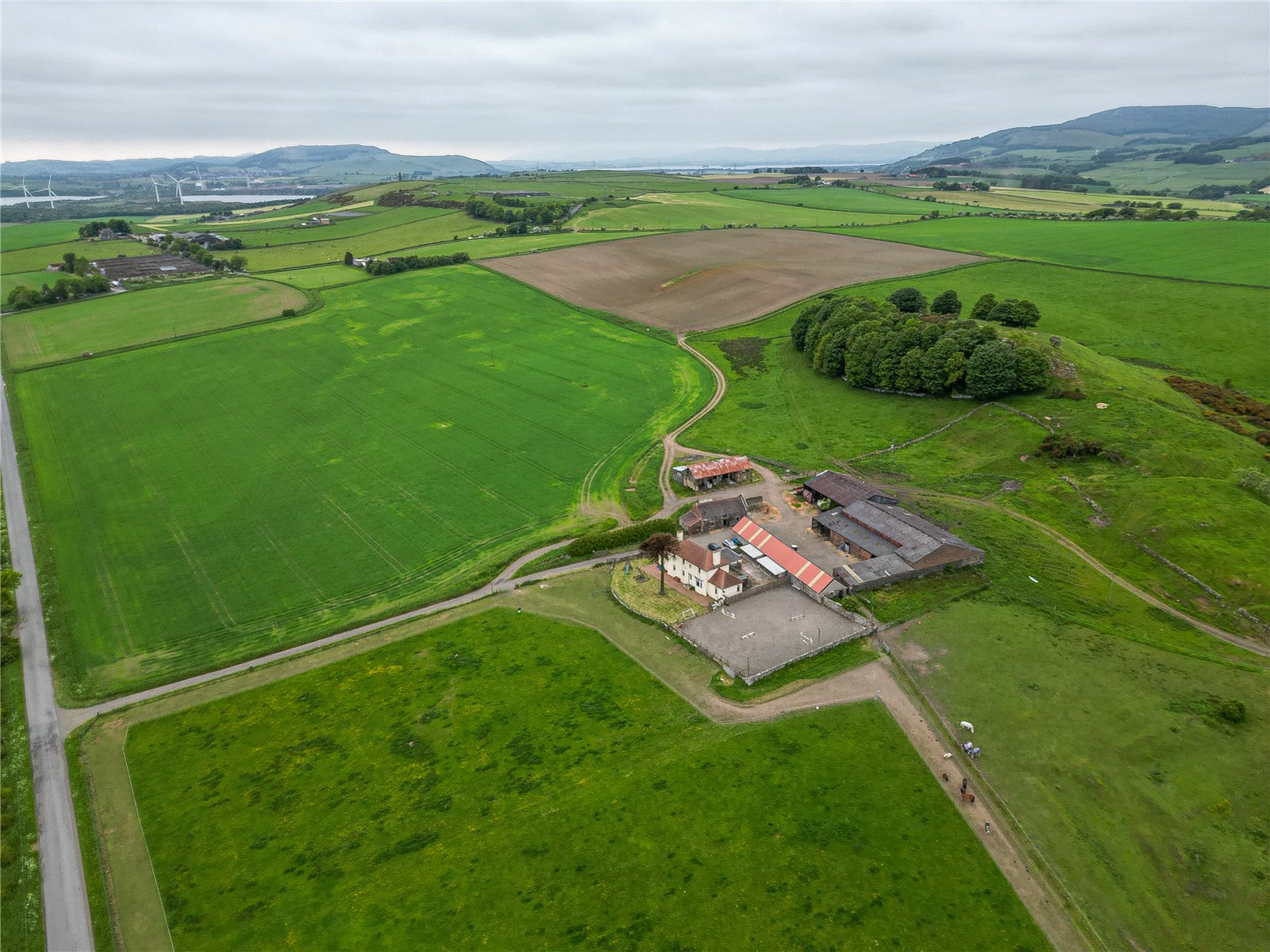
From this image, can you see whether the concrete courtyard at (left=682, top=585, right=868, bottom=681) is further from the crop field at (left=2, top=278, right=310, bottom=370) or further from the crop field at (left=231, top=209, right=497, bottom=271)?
the crop field at (left=231, top=209, right=497, bottom=271)

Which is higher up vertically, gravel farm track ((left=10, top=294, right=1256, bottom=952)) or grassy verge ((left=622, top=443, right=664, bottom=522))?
grassy verge ((left=622, top=443, right=664, bottom=522))

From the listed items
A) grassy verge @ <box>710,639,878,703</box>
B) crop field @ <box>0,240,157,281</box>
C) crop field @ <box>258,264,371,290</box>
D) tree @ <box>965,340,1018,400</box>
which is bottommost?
grassy verge @ <box>710,639,878,703</box>

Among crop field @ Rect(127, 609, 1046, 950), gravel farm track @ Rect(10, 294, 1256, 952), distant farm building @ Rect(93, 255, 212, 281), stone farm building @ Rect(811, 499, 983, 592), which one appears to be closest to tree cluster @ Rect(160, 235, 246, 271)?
distant farm building @ Rect(93, 255, 212, 281)

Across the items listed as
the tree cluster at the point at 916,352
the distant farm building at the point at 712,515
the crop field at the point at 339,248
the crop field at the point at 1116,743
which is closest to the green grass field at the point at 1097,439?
the tree cluster at the point at 916,352

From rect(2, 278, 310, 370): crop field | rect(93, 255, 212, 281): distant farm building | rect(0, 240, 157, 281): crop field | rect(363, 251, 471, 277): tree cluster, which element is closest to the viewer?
rect(2, 278, 310, 370): crop field

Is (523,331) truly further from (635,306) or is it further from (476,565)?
(476,565)

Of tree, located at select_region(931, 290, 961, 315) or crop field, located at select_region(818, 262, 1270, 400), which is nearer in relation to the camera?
crop field, located at select_region(818, 262, 1270, 400)

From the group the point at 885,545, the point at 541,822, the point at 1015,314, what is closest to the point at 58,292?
the point at 541,822
